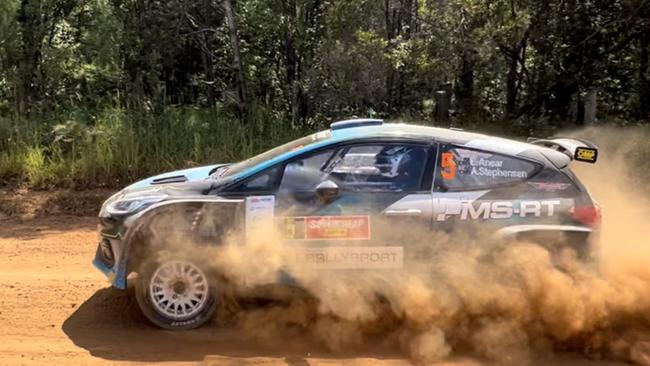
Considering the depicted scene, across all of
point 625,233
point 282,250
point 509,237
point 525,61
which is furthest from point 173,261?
point 525,61

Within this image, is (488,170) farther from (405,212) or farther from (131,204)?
(131,204)

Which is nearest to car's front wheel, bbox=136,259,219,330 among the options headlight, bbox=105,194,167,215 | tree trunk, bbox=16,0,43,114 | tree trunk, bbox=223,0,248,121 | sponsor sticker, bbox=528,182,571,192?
headlight, bbox=105,194,167,215

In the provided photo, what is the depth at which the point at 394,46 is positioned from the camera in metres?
12.2

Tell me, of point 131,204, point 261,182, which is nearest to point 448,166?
point 261,182

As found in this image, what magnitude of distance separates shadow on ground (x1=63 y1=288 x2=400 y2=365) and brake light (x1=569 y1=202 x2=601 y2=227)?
6.07 ft

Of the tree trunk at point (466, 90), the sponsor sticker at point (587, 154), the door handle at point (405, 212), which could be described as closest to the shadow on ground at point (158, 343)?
the door handle at point (405, 212)

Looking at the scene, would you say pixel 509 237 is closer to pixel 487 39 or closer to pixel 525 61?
pixel 487 39

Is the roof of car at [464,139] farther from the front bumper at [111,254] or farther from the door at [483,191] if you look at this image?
the front bumper at [111,254]

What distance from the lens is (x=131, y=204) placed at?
5496 millimetres

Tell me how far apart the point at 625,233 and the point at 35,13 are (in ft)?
34.6

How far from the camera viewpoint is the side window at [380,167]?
5.38 m

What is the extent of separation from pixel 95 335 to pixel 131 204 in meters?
1.10

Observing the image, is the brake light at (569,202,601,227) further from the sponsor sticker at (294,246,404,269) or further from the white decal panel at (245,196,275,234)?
the white decal panel at (245,196,275,234)

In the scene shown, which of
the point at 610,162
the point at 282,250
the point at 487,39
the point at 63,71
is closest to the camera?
the point at 282,250
